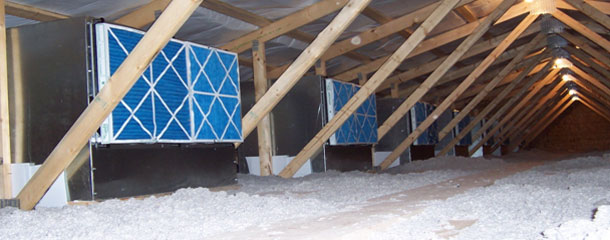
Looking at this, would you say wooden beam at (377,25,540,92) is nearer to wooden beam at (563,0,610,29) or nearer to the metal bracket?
wooden beam at (563,0,610,29)

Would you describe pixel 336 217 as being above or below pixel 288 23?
below

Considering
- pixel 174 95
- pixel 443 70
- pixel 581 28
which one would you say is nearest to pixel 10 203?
pixel 174 95

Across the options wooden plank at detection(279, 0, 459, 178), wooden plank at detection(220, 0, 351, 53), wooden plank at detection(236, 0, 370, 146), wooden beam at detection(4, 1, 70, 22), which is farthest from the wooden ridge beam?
wooden beam at detection(4, 1, 70, 22)

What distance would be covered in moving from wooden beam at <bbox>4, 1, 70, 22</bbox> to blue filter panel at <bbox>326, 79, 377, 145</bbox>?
3938mm

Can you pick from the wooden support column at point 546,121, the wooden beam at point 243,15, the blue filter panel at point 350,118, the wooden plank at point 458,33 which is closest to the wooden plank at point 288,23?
the wooden beam at point 243,15

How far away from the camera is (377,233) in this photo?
2.97 m

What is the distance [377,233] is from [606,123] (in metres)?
24.1

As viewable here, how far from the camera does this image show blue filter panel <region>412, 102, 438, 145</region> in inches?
465

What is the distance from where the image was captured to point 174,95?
16.8ft

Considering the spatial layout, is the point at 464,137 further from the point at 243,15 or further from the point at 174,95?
the point at 174,95

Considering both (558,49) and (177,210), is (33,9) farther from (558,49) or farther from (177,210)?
(558,49)

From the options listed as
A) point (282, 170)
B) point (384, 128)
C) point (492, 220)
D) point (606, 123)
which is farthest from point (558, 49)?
point (606, 123)

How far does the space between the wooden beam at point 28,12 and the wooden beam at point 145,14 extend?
0.61 metres

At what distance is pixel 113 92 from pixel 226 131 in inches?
74.7
